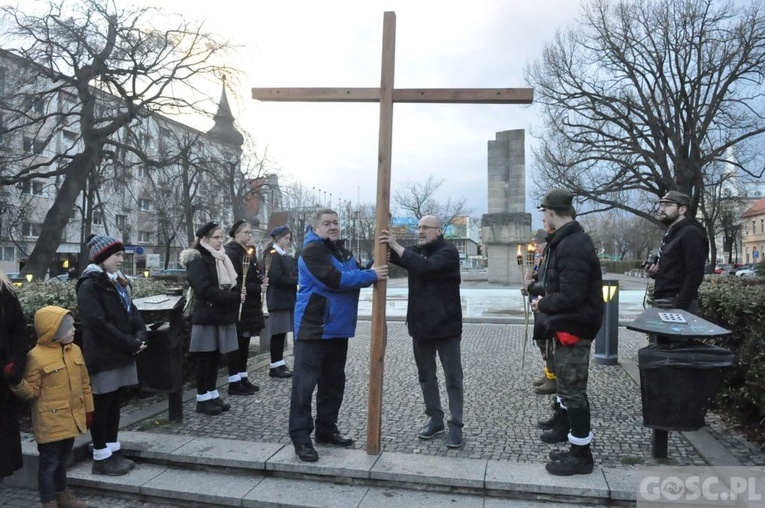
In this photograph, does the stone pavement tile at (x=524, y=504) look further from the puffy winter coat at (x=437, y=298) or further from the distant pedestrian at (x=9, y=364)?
the distant pedestrian at (x=9, y=364)

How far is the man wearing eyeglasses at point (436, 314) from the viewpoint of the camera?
15.7 ft

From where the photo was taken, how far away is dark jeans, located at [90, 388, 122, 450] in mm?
4543

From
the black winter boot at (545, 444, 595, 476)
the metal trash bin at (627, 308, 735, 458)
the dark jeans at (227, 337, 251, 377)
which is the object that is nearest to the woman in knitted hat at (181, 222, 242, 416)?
the dark jeans at (227, 337, 251, 377)

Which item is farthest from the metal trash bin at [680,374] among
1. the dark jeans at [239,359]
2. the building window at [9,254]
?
the building window at [9,254]

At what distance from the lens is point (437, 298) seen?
15.9 ft

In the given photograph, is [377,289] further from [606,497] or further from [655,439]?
[655,439]

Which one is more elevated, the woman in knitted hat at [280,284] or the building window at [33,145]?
the building window at [33,145]

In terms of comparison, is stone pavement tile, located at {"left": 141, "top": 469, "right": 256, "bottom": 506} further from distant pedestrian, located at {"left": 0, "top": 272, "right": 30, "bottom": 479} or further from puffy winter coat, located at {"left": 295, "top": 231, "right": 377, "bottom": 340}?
puffy winter coat, located at {"left": 295, "top": 231, "right": 377, "bottom": 340}

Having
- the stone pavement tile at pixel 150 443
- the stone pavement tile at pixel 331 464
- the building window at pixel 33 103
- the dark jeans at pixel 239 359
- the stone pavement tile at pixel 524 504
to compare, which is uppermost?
the building window at pixel 33 103

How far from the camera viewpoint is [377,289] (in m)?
4.61

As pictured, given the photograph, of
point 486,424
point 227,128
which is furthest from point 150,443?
point 227,128

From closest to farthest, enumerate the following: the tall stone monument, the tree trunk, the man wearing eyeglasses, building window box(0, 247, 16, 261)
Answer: the man wearing eyeglasses < the tree trunk < the tall stone monument < building window box(0, 247, 16, 261)

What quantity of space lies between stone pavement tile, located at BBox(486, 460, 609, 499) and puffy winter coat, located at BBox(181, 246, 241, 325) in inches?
123

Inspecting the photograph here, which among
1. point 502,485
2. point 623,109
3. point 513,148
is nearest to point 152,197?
point 513,148
